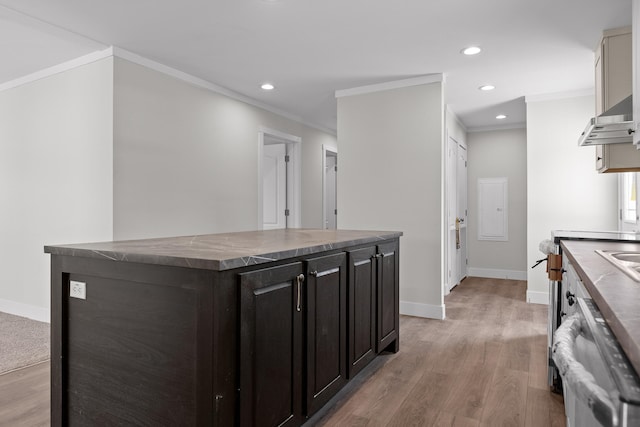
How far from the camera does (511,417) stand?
6.96 feet

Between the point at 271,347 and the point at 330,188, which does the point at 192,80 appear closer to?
the point at 271,347

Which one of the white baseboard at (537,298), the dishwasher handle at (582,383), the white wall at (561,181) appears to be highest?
the white wall at (561,181)

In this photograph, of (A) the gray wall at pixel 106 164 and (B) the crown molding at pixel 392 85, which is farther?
(B) the crown molding at pixel 392 85

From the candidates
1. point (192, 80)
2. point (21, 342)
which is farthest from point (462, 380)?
point (192, 80)

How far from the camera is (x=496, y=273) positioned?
6332 millimetres

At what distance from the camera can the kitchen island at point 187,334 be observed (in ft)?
4.52

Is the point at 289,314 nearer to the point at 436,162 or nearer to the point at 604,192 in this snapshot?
the point at 436,162

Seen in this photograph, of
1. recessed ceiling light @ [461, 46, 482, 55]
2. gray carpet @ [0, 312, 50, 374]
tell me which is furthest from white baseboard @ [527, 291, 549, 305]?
gray carpet @ [0, 312, 50, 374]

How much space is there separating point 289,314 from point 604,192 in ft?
13.7

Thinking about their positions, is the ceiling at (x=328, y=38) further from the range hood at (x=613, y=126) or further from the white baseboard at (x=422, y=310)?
the white baseboard at (x=422, y=310)

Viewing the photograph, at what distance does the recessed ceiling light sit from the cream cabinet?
2.82ft

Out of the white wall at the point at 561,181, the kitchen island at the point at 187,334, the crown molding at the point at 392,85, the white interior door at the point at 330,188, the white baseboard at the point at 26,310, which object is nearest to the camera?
the kitchen island at the point at 187,334

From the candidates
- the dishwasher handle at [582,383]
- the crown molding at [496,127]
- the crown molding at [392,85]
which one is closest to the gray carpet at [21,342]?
the dishwasher handle at [582,383]

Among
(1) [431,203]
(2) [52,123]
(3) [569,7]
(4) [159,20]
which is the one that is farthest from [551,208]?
(2) [52,123]
